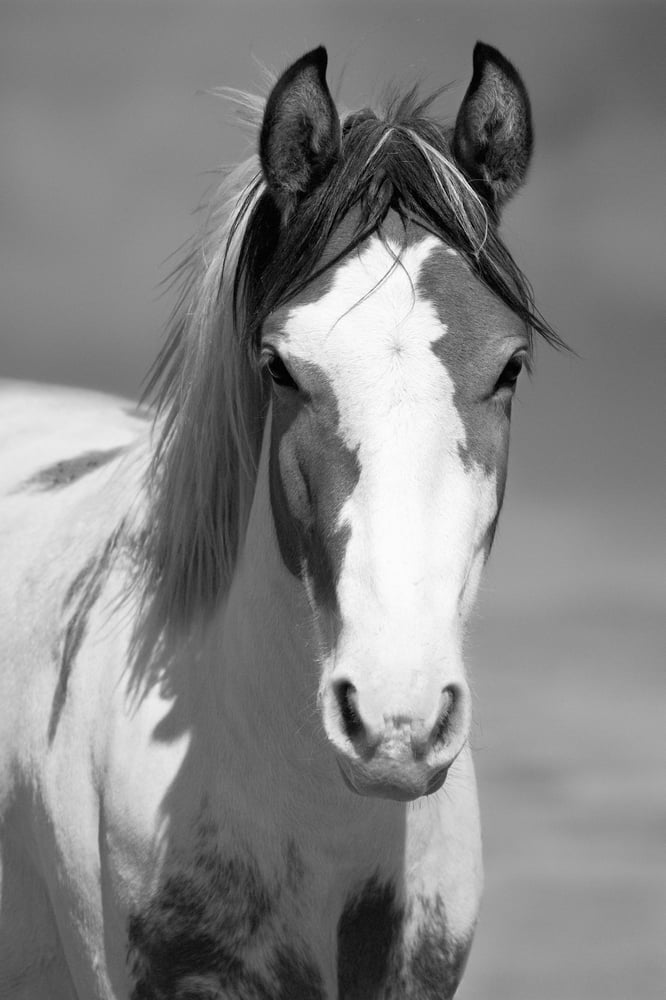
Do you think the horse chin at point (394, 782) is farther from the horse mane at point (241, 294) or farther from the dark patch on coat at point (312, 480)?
the horse mane at point (241, 294)

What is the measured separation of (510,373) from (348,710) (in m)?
0.77

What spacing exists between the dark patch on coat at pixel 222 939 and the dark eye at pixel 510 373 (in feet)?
3.81

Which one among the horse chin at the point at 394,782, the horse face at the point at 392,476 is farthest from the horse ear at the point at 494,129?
the horse chin at the point at 394,782

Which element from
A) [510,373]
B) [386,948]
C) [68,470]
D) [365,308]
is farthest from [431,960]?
[68,470]

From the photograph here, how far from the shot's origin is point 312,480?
2.60m

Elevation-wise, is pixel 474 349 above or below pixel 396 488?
above

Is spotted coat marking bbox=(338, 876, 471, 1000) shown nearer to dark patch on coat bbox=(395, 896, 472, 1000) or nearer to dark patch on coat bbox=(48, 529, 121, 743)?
dark patch on coat bbox=(395, 896, 472, 1000)

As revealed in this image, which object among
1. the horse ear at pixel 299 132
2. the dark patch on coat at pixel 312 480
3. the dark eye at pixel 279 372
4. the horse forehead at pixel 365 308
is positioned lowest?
the dark patch on coat at pixel 312 480

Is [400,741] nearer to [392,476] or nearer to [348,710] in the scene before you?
[348,710]

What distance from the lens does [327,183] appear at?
9.45ft

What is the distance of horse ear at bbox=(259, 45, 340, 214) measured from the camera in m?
2.83

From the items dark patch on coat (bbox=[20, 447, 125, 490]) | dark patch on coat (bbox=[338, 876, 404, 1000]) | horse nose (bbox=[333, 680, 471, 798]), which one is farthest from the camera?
dark patch on coat (bbox=[20, 447, 125, 490])

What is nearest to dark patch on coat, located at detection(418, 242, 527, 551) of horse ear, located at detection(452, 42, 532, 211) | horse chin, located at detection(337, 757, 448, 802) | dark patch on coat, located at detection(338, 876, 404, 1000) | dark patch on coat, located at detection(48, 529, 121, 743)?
horse ear, located at detection(452, 42, 532, 211)

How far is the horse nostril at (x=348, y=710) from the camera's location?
2.31 m
